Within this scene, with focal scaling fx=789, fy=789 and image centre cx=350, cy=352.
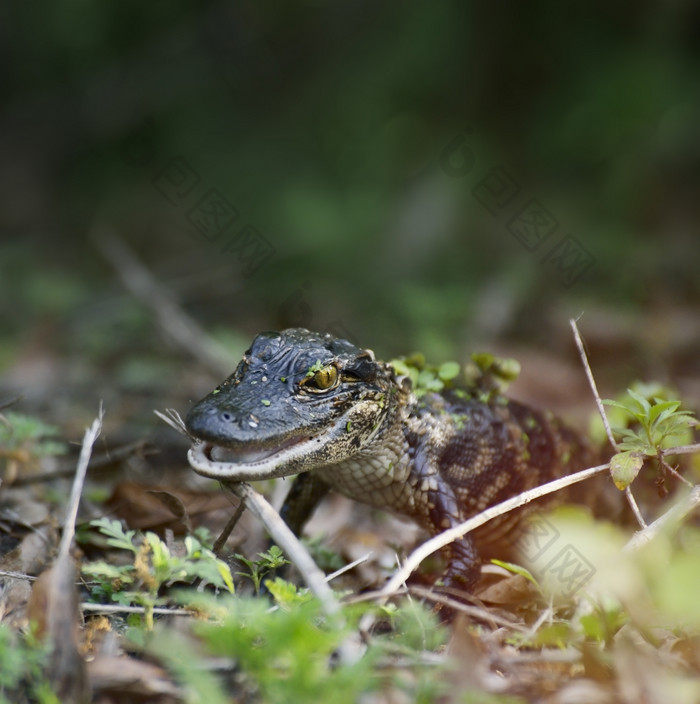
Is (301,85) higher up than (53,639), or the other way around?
(301,85)

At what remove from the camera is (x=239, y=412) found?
10.5 feet

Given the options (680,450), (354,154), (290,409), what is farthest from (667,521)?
(354,154)

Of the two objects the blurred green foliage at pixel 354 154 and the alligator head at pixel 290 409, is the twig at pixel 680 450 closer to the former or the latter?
the alligator head at pixel 290 409

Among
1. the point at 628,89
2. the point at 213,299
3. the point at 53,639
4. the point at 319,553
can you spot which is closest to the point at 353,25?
the point at 628,89

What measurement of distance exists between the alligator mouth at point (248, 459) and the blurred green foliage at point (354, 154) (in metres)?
3.92

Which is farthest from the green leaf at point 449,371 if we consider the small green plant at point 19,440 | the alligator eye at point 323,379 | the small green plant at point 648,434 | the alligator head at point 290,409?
the small green plant at point 19,440

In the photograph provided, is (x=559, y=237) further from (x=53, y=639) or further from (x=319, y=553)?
(x=53, y=639)

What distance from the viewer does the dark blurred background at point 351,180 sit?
8.23 meters

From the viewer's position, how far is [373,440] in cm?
374

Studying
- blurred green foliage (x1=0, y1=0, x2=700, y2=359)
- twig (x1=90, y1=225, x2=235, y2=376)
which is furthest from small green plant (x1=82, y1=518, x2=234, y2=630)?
blurred green foliage (x1=0, y1=0, x2=700, y2=359)

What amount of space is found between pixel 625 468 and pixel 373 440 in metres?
1.15

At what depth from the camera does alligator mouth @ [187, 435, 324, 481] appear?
3125 mm

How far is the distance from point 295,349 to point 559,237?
6947 millimetres

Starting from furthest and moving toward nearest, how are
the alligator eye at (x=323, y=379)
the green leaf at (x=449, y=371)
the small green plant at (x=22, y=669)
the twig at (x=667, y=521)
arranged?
1. the green leaf at (x=449, y=371)
2. the alligator eye at (x=323, y=379)
3. the twig at (x=667, y=521)
4. the small green plant at (x=22, y=669)
